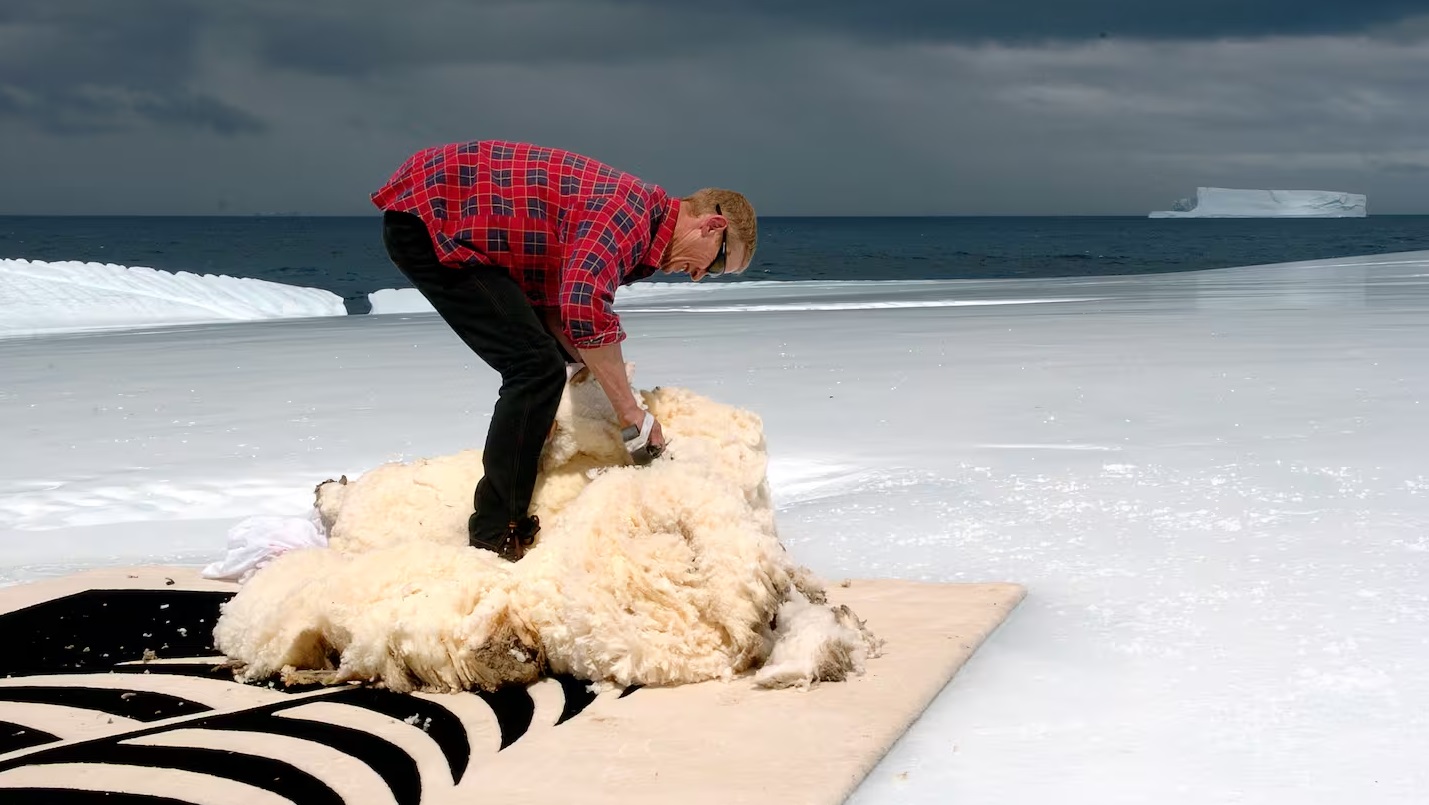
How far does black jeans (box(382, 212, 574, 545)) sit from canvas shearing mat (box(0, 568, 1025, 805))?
2.24 ft

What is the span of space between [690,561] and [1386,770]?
1554 mm

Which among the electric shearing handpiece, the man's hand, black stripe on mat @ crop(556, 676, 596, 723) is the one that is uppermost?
the man's hand

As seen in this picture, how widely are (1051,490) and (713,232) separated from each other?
1909 mm

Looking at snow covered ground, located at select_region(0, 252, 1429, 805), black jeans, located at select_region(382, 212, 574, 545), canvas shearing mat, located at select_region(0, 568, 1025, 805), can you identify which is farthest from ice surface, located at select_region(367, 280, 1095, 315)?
canvas shearing mat, located at select_region(0, 568, 1025, 805)

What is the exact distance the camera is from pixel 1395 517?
4090 mm

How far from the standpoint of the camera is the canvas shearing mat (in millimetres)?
2324

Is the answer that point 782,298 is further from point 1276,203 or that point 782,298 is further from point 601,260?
point 1276,203

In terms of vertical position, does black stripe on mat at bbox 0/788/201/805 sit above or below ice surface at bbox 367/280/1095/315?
below

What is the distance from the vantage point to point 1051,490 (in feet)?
15.4

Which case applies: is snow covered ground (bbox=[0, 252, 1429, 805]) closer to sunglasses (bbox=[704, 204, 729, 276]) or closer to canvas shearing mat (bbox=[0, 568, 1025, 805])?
canvas shearing mat (bbox=[0, 568, 1025, 805])

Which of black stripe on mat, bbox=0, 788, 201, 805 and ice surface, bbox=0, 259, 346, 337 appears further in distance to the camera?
ice surface, bbox=0, 259, 346, 337

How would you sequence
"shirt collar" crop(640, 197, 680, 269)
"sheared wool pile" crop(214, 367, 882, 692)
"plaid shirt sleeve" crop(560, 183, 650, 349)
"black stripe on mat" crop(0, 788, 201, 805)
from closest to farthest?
"black stripe on mat" crop(0, 788, 201, 805) < "sheared wool pile" crop(214, 367, 882, 692) < "plaid shirt sleeve" crop(560, 183, 650, 349) < "shirt collar" crop(640, 197, 680, 269)

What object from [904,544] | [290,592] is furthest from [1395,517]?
[290,592]

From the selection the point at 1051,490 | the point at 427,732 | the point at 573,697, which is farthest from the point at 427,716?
the point at 1051,490
